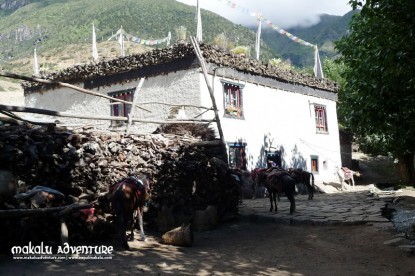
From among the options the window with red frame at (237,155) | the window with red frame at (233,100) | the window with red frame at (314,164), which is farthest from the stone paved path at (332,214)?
the window with red frame at (314,164)

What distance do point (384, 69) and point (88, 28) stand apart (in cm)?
7766

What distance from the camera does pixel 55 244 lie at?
663 centimetres

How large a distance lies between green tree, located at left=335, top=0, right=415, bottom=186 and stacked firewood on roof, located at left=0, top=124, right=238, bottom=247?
12.9ft

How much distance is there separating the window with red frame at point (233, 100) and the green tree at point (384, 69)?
6133 millimetres

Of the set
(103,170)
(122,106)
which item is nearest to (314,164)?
(122,106)

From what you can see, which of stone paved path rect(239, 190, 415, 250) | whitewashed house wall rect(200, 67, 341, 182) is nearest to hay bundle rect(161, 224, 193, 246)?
stone paved path rect(239, 190, 415, 250)

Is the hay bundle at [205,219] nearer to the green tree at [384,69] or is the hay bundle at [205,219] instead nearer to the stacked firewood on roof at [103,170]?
the stacked firewood on roof at [103,170]

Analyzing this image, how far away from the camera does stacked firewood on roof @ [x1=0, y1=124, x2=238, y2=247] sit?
674 centimetres

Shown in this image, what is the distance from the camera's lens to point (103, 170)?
315 inches

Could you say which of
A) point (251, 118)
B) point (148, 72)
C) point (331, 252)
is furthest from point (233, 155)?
point (331, 252)

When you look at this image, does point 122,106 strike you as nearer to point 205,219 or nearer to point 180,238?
point 205,219

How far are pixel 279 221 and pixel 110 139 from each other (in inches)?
193

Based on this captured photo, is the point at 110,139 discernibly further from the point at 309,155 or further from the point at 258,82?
the point at 309,155

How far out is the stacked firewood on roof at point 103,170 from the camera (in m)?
6.74
